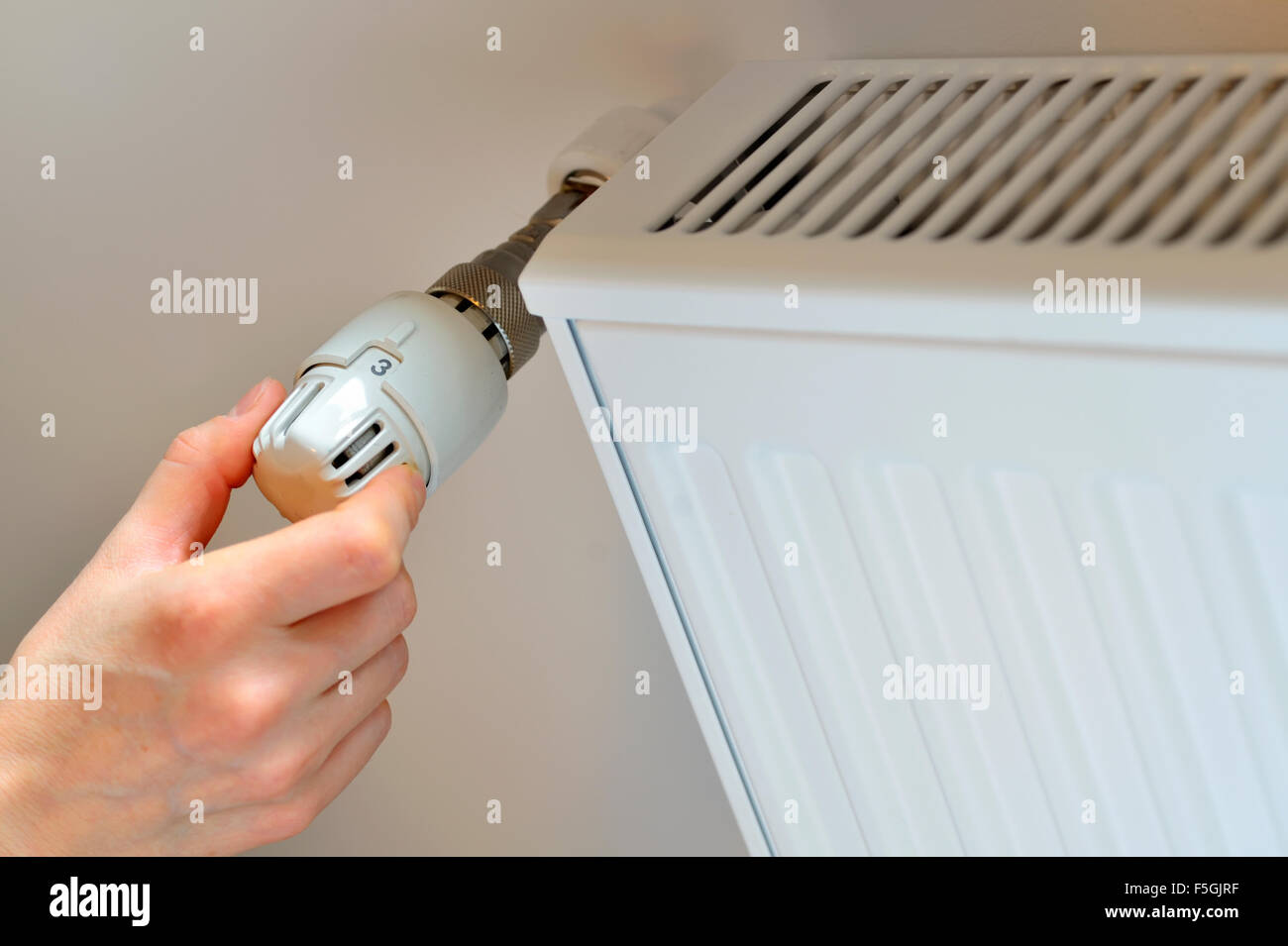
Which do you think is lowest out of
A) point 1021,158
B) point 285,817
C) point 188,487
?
point 285,817

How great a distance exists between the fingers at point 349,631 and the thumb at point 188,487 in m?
0.06

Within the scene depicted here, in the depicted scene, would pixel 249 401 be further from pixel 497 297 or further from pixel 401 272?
pixel 401 272

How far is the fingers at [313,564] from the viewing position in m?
0.38

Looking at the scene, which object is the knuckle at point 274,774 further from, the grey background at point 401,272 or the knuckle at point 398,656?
the grey background at point 401,272

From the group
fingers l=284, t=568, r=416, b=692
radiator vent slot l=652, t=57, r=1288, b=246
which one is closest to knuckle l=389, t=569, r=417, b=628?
fingers l=284, t=568, r=416, b=692

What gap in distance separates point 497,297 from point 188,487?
0.45 ft

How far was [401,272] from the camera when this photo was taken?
2.19ft

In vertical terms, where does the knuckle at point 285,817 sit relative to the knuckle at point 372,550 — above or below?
below

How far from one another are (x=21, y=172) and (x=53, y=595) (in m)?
0.28

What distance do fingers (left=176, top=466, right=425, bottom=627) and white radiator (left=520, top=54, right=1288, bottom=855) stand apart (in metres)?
0.09

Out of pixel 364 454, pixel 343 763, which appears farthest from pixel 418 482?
pixel 343 763

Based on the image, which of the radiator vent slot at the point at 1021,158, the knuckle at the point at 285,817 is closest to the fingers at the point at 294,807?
the knuckle at the point at 285,817
